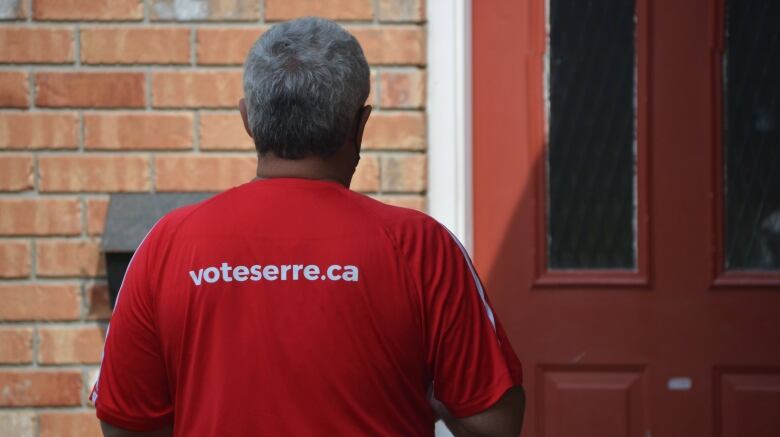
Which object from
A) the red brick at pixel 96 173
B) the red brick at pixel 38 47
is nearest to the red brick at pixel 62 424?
the red brick at pixel 96 173

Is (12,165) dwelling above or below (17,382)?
above

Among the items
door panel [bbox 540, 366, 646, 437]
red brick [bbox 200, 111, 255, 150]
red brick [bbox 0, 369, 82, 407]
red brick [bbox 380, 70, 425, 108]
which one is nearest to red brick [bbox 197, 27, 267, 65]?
red brick [bbox 200, 111, 255, 150]

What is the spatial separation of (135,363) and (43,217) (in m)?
1.33

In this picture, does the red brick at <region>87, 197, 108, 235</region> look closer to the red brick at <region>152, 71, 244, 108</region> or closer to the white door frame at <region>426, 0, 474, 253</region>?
the red brick at <region>152, 71, 244, 108</region>

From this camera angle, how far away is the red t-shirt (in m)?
1.53

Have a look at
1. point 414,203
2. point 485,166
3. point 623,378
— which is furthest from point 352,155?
point 623,378

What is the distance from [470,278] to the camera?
5.30 feet

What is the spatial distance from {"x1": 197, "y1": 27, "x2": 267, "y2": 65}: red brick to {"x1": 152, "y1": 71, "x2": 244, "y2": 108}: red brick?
35mm

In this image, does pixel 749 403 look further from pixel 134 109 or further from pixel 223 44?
pixel 134 109

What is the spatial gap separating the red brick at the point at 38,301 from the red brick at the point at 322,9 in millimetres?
852

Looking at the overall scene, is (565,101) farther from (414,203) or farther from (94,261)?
(94,261)

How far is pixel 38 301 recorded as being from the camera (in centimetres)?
286

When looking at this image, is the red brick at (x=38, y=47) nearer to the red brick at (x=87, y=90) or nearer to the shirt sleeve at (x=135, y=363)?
the red brick at (x=87, y=90)

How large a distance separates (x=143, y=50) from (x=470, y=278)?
1.51m
